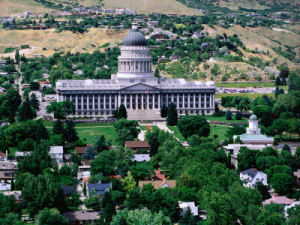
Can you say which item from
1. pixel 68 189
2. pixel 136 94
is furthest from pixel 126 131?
pixel 136 94

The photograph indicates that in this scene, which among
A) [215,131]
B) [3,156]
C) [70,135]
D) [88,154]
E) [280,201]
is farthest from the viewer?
[215,131]

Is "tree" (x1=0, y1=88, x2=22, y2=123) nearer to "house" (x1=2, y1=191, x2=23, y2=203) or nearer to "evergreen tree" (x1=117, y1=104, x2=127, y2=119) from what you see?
"evergreen tree" (x1=117, y1=104, x2=127, y2=119)

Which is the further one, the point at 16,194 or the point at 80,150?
the point at 80,150

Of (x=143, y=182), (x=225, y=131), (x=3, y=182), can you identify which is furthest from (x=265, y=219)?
(x=225, y=131)

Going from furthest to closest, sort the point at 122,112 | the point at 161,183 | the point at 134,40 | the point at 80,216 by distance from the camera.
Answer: the point at 134,40
the point at 122,112
the point at 161,183
the point at 80,216

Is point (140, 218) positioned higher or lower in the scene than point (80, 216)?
higher

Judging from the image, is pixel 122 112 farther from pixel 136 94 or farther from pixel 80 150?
pixel 80 150

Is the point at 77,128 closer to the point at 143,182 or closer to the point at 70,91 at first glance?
the point at 70,91
